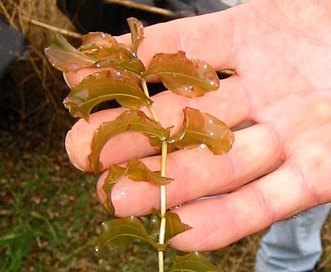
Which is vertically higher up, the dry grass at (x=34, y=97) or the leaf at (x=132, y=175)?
the leaf at (x=132, y=175)

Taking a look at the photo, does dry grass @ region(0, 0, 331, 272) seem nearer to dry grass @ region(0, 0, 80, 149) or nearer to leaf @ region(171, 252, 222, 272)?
dry grass @ region(0, 0, 80, 149)

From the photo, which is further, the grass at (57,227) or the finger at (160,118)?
the grass at (57,227)

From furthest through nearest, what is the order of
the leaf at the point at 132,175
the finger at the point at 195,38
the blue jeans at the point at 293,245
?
the blue jeans at the point at 293,245 → the finger at the point at 195,38 → the leaf at the point at 132,175

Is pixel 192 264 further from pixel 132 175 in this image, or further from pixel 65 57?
pixel 65 57

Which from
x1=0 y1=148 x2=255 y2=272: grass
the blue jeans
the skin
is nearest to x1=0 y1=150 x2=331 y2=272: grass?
x1=0 y1=148 x2=255 y2=272: grass

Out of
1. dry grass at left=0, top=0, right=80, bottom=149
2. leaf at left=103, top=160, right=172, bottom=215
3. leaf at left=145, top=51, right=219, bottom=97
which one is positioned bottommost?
dry grass at left=0, top=0, right=80, bottom=149

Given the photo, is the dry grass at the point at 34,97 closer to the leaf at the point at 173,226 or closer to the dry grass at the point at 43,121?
the dry grass at the point at 43,121

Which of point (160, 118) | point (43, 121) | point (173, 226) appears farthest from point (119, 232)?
point (43, 121)

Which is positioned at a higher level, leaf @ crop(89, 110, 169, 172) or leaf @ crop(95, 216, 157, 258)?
leaf @ crop(89, 110, 169, 172)

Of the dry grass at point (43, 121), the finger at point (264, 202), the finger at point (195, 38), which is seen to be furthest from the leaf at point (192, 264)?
the dry grass at point (43, 121)
